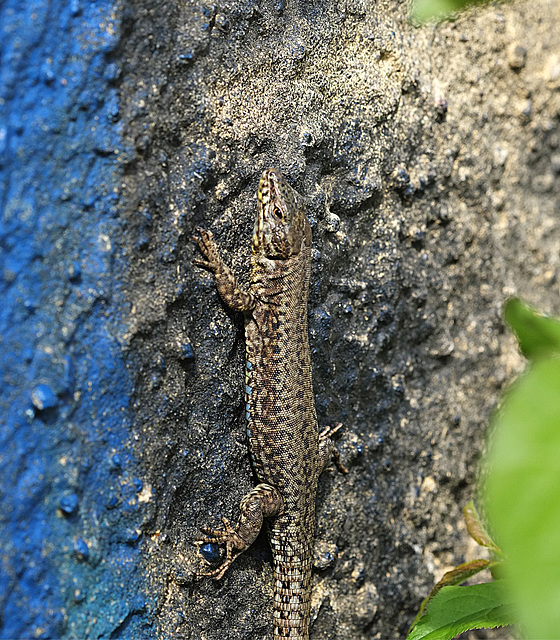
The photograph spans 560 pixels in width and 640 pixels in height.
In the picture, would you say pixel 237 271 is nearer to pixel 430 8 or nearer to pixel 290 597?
pixel 290 597

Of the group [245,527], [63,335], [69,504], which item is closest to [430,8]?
[63,335]

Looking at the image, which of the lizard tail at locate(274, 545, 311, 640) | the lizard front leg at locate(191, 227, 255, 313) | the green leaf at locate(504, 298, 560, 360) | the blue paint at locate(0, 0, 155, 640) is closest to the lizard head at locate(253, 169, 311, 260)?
the lizard front leg at locate(191, 227, 255, 313)

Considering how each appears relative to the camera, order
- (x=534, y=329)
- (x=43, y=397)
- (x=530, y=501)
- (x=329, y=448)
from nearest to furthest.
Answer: (x=530, y=501) < (x=534, y=329) < (x=43, y=397) < (x=329, y=448)

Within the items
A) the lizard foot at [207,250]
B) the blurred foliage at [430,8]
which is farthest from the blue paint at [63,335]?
the blurred foliage at [430,8]

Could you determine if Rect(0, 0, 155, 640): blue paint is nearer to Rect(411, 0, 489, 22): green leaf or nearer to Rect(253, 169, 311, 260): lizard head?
Rect(253, 169, 311, 260): lizard head

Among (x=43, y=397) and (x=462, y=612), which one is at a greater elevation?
(x=43, y=397)

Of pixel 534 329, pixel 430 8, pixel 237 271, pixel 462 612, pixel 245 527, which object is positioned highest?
pixel 430 8

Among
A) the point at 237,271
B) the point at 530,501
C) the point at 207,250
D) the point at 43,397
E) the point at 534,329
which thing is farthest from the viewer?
the point at 237,271
